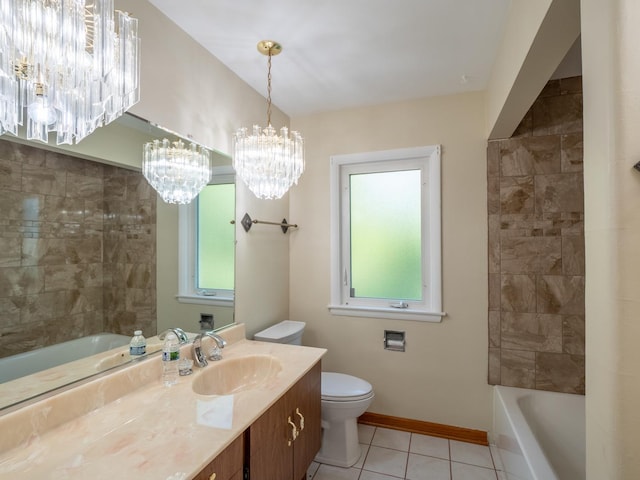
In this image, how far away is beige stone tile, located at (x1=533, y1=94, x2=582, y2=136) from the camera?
6.95 ft

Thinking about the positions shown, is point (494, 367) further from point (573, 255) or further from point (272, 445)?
point (272, 445)

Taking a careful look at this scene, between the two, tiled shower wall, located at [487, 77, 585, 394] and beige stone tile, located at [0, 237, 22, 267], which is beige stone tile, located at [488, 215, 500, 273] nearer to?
tiled shower wall, located at [487, 77, 585, 394]

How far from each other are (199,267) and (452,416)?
2.07 meters

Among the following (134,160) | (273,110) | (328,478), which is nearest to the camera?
(134,160)

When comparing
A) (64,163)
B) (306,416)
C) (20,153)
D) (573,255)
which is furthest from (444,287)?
(20,153)

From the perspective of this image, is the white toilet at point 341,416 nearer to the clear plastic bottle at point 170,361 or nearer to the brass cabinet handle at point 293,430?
the brass cabinet handle at point 293,430

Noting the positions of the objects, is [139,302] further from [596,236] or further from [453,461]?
[453,461]

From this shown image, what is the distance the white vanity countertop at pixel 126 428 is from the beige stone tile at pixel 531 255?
1.74m

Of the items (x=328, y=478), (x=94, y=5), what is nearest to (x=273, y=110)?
(x=94, y=5)

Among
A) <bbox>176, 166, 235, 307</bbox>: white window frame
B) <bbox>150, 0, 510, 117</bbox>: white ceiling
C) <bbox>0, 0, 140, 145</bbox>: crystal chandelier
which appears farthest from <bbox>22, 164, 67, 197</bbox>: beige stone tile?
<bbox>150, 0, 510, 117</bbox>: white ceiling

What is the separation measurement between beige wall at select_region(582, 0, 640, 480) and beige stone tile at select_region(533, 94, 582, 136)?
171cm

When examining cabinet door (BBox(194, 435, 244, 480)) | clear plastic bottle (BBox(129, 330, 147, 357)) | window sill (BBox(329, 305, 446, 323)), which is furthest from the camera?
window sill (BBox(329, 305, 446, 323))

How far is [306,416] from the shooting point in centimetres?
161

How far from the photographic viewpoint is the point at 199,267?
1819 mm
